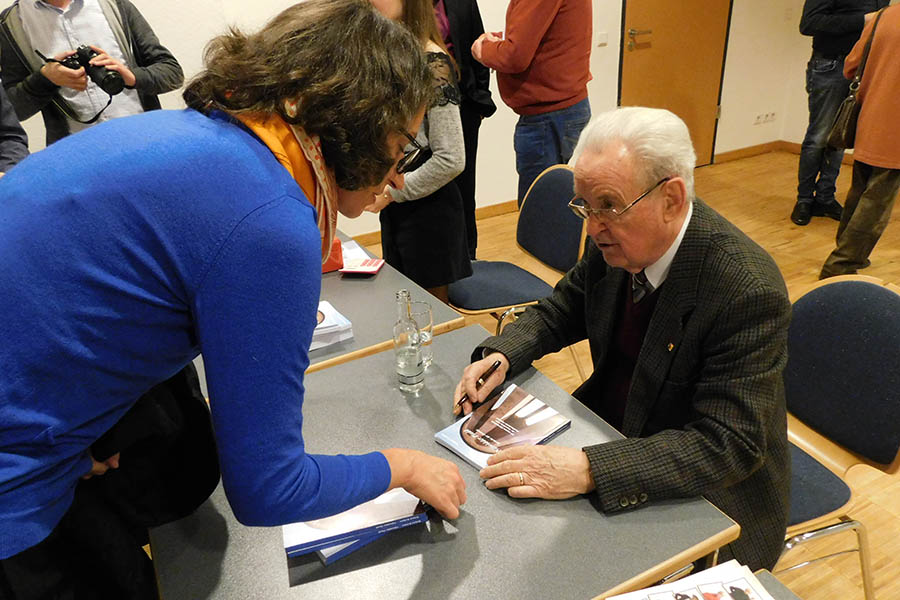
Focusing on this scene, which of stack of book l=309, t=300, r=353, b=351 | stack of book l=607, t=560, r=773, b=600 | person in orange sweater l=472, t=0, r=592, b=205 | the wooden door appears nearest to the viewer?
stack of book l=607, t=560, r=773, b=600

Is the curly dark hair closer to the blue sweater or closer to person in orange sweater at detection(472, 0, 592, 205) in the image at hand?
the blue sweater

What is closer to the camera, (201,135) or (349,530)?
(201,135)

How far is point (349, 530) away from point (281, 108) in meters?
0.62

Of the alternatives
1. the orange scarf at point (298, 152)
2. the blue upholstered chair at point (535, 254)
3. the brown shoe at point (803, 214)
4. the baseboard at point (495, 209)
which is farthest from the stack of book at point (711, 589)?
the brown shoe at point (803, 214)

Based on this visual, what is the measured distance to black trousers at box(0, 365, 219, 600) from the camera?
81 centimetres

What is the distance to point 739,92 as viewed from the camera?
568cm

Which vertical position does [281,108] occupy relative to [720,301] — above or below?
above

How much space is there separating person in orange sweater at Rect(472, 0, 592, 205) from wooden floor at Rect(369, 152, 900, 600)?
2.04ft

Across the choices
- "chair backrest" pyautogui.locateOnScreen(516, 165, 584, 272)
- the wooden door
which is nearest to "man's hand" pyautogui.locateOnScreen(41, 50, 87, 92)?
"chair backrest" pyautogui.locateOnScreen(516, 165, 584, 272)

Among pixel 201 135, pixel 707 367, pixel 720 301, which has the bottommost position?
pixel 707 367

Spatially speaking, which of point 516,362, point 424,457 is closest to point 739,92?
point 516,362

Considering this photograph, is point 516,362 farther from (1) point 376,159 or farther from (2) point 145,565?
(2) point 145,565

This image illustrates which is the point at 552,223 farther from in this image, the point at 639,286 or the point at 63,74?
the point at 63,74

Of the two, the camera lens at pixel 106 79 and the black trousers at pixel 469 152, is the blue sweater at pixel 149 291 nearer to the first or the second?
the camera lens at pixel 106 79
